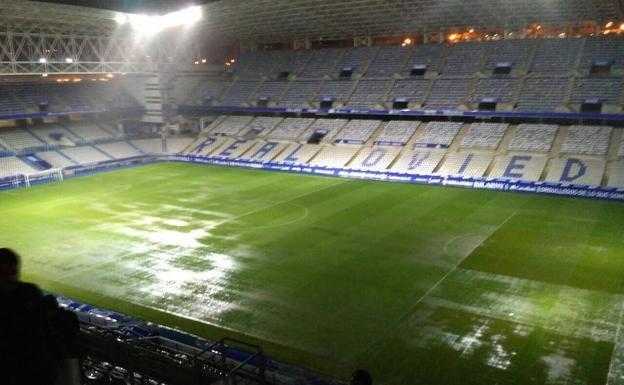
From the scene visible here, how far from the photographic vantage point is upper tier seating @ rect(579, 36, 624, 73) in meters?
36.1

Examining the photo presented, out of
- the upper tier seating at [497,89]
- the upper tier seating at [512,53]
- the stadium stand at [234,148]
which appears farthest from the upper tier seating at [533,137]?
the stadium stand at [234,148]

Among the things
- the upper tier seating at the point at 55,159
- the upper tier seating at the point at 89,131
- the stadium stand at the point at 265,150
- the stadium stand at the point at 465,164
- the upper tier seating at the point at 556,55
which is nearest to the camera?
the stadium stand at the point at 465,164

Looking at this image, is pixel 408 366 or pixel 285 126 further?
pixel 285 126

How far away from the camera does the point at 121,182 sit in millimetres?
35188

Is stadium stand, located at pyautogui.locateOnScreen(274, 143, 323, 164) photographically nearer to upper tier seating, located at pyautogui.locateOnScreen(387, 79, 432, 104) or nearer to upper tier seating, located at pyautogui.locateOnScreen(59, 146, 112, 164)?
upper tier seating, located at pyautogui.locateOnScreen(387, 79, 432, 104)

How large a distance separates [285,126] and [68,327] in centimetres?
4250

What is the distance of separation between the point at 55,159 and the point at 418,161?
30.2 meters

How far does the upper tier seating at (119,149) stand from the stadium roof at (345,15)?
11.0 m

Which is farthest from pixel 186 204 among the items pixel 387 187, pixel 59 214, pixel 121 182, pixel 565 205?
pixel 565 205

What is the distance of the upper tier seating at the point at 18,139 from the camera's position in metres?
40.3

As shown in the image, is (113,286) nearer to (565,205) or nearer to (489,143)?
(565,205)

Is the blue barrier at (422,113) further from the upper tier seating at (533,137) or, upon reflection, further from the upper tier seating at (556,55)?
the upper tier seating at (556,55)

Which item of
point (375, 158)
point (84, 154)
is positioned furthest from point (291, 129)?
point (84, 154)

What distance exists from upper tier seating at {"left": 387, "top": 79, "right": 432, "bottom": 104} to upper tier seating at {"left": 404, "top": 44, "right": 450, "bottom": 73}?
64.2 inches
